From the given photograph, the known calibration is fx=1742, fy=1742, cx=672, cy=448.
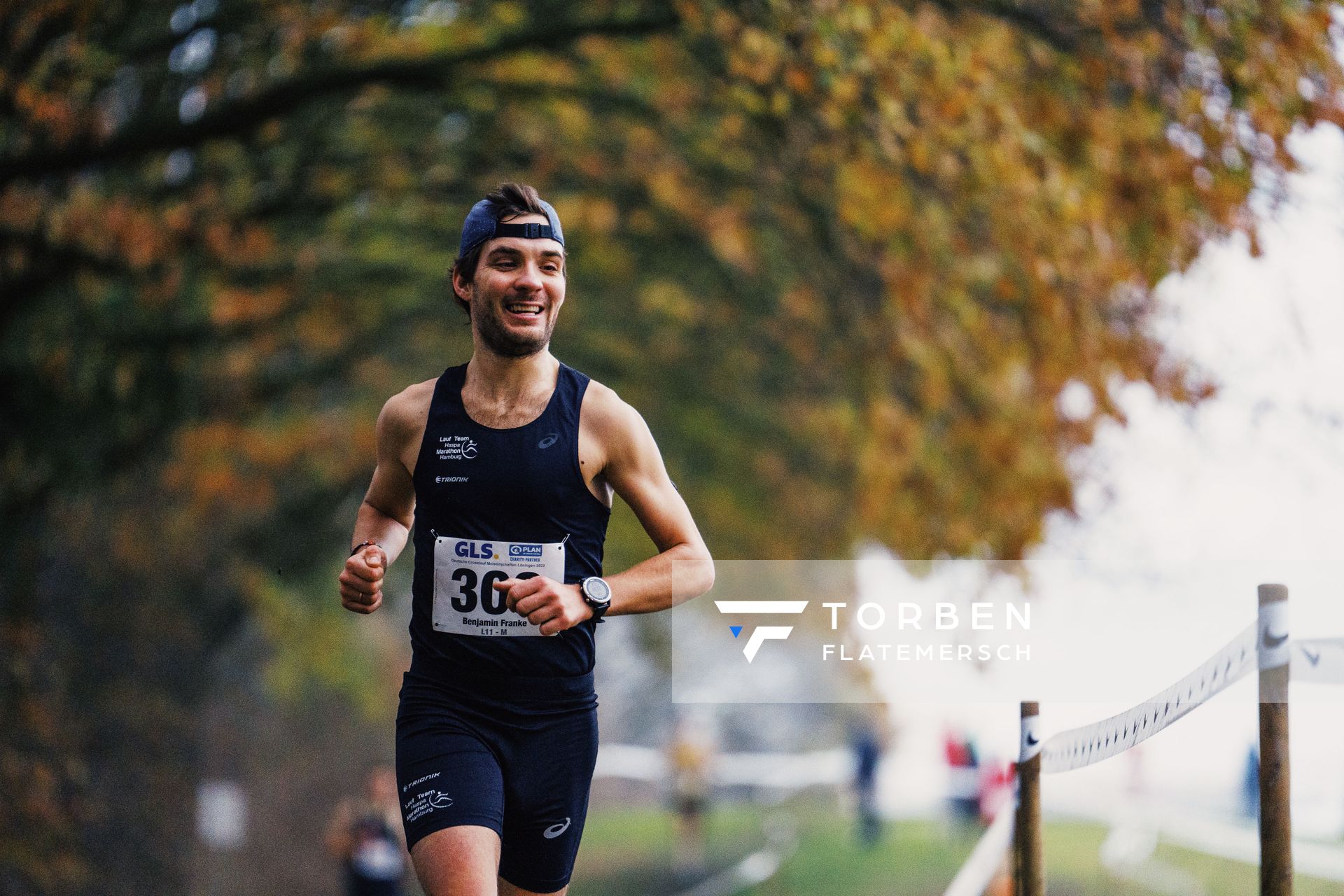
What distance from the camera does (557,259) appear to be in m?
4.71

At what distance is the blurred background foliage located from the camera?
9969 millimetres

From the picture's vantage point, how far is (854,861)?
94.2ft

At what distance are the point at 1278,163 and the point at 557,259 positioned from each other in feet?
19.7

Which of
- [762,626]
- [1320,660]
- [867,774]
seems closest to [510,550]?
[1320,660]

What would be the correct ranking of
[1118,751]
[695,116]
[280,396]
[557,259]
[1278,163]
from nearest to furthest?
[557,259] → [1118,751] → [1278,163] → [695,116] → [280,396]

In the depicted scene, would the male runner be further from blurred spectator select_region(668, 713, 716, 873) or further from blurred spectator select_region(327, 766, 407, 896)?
blurred spectator select_region(668, 713, 716, 873)

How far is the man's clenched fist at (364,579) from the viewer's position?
14.5ft

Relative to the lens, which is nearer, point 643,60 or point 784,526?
point 643,60

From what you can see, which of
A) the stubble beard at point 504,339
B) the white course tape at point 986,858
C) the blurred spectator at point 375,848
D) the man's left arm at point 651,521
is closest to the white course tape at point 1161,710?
the white course tape at point 986,858

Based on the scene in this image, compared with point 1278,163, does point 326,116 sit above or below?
above

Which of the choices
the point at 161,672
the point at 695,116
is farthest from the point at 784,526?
the point at 695,116

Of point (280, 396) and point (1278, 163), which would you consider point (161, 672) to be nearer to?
point (280, 396)

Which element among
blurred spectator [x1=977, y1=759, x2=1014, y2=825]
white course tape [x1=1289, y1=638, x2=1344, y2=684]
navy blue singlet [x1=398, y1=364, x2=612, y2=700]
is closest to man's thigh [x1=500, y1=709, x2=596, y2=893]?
navy blue singlet [x1=398, y1=364, x2=612, y2=700]

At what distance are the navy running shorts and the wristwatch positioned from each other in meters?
0.40
